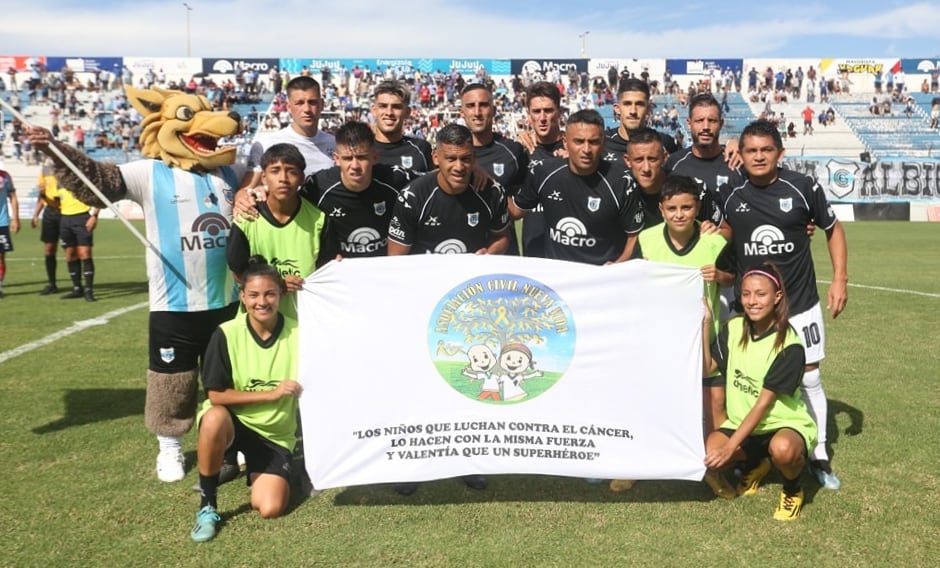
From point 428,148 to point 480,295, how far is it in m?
1.95

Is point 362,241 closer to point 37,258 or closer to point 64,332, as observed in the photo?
point 64,332

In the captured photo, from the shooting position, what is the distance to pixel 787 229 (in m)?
4.79

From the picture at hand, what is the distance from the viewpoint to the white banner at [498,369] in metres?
4.25

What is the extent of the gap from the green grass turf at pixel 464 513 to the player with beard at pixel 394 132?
233 centimetres

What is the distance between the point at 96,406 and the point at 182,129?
276cm

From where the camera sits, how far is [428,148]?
586 centimetres

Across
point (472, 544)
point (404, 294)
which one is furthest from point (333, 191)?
point (472, 544)

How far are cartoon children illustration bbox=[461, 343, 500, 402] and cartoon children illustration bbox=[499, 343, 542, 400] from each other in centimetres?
5

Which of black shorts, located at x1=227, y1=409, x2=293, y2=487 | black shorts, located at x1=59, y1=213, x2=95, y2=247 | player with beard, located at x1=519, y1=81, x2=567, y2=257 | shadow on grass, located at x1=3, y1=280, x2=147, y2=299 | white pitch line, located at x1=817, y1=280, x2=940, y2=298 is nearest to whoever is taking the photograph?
black shorts, located at x1=227, y1=409, x2=293, y2=487

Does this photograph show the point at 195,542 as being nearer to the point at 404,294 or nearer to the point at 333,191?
the point at 404,294

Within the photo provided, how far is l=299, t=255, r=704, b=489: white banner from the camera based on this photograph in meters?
4.25

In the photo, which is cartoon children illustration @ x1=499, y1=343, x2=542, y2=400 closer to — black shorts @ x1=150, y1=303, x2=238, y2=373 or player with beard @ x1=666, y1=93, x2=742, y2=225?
player with beard @ x1=666, y1=93, x2=742, y2=225

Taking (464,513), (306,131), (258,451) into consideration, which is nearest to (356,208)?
(306,131)

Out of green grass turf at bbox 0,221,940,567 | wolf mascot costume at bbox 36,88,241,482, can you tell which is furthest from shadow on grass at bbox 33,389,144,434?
wolf mascot costume at bbox 36,88,241,482
